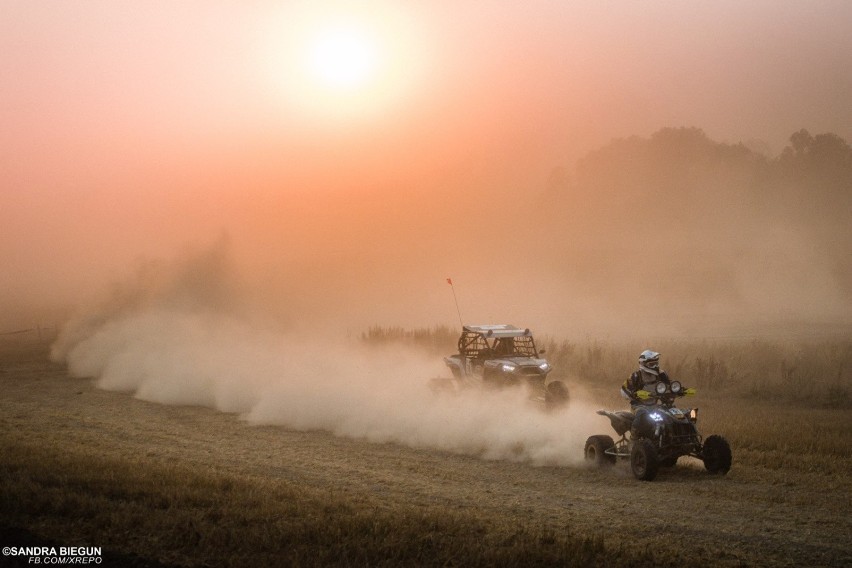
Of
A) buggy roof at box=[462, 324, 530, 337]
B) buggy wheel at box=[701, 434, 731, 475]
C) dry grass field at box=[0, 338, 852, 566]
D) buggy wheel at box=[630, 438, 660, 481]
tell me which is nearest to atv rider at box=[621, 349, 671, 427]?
buggy wheel at box=[630, 438, 660, 481]

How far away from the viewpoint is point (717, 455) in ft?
46.4

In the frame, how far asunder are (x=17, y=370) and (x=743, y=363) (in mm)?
33355

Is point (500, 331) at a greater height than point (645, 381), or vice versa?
point (500, 331)

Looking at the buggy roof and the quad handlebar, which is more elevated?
the buggy roof

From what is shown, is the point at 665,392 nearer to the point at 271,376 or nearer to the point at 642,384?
the point at 642,384

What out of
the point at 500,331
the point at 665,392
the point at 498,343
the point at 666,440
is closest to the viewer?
the point at 666,440

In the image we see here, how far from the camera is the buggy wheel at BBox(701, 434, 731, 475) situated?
1410 centimetres

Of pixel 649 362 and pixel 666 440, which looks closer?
pixel 666 440

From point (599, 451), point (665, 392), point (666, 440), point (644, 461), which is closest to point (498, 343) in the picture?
point (599, 451)

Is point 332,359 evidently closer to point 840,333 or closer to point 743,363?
point 743,363

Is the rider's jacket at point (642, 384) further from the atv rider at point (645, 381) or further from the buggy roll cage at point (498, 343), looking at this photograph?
the buggy roll cage at point (498, 343)

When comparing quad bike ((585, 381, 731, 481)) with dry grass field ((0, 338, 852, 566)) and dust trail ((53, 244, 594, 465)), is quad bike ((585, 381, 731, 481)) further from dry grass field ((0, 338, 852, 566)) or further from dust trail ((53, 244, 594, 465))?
dust trail ((53, 244, 594, 465))

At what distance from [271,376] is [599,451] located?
1422 centimetres

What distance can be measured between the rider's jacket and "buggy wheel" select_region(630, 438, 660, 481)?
3.34ft
